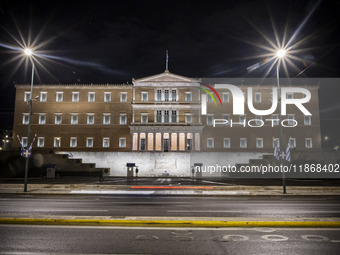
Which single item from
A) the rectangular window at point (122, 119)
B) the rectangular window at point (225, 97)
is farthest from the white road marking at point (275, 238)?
the rectangular window at point (225, 97)

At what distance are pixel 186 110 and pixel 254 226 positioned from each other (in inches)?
1741

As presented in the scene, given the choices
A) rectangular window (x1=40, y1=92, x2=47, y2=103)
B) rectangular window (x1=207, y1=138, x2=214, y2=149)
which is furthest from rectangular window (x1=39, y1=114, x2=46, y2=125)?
rectangular window (x1=207, y1=138, x2=214, y2=149)

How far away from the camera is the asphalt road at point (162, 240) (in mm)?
6289

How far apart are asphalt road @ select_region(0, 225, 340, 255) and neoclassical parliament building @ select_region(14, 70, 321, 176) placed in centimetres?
4215

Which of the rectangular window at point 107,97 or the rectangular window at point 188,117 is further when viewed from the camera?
the rectangular window at point 107,97

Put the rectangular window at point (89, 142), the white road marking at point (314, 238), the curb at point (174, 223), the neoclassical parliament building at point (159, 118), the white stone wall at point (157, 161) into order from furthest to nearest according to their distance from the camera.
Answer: the rectangular window at point (89, 142) → the neoclassical parliament building at point (159, 118) → the white stone wall at point (157, 161) → the curb at point (174, 223) → the white road marking at point (314, 238)

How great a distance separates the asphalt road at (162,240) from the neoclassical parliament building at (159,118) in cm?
4215

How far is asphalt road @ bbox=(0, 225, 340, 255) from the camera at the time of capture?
629cm

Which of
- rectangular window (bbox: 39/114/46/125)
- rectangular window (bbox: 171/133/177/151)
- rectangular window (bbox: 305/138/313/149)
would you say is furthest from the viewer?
rectangular window (bbox: 39/114/46/125)

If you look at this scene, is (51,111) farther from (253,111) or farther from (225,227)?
(225,227)

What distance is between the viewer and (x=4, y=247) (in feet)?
21.2

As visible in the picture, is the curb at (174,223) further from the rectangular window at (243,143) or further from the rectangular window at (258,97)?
the rectangular window at (258,97)

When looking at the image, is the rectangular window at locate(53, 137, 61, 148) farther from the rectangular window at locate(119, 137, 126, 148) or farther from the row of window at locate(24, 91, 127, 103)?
the rectangular window at locate(119, 137, 126, 148)

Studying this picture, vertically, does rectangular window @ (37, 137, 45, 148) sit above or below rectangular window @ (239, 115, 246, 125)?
below
